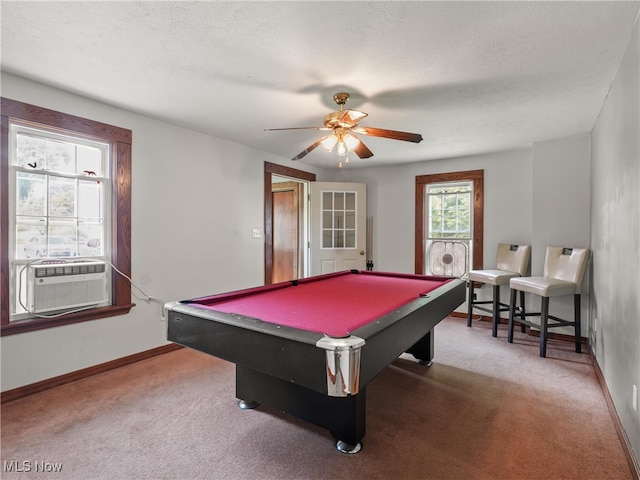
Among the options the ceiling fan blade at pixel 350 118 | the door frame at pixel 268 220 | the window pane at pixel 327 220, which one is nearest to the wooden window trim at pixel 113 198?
the door frame at pixel 268 220

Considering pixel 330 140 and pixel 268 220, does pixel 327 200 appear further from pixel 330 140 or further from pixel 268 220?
pixel 330 140

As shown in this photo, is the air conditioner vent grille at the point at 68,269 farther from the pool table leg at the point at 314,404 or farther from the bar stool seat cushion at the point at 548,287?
the bar stool seat cushion at the point at 548,287

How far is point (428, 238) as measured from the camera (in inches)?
189

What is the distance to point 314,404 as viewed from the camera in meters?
1.83

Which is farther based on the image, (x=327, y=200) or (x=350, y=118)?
(x=327, y=200)

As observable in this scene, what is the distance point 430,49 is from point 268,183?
2755mm

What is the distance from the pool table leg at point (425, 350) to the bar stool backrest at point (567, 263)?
1590 millimetres

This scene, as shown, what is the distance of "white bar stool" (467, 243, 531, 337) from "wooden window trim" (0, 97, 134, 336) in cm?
369

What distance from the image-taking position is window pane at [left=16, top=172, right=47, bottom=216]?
2.31 m

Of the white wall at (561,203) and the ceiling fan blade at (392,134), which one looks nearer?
the ceiling fan blade at (392,134)

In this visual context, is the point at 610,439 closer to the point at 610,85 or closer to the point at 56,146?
the point at 610,85

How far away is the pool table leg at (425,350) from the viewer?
2820 millimetres

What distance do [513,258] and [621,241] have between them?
213cm

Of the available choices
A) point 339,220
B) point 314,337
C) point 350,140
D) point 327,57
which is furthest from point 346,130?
point 339,220
